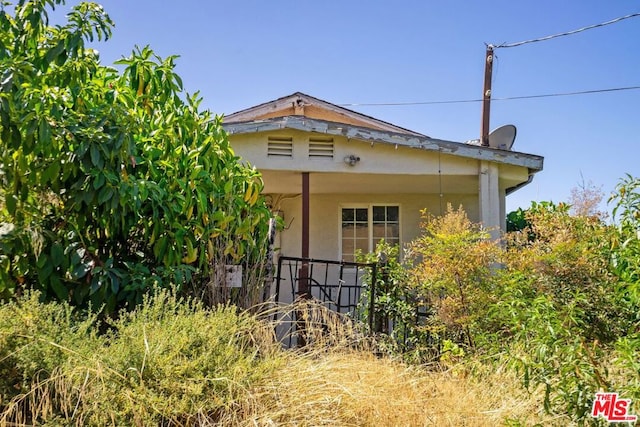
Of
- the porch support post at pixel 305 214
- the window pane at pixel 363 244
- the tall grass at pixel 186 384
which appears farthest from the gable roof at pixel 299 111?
the tall grass at pixel 186 384

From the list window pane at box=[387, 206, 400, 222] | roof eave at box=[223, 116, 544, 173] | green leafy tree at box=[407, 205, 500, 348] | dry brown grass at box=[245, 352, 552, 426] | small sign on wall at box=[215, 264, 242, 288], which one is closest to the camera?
dry brown grass at box=[245, 352, 552, 426]

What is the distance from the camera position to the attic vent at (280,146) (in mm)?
6887

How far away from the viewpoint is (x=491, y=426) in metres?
3.28

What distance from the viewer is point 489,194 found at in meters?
6.97

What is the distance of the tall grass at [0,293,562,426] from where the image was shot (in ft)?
9.16

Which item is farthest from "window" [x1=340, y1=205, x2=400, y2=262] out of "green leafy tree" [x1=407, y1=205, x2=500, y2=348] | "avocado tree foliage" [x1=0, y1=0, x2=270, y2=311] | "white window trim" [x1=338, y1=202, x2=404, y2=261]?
"avocado tree foliage" [x1=0, y1=0, x2=270, y2=311]

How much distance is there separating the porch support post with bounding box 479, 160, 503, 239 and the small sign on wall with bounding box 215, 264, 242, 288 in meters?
3.79

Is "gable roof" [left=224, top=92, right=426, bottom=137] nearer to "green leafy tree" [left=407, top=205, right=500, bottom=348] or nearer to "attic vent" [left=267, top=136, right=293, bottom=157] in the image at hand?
"attic vent" [left=267, top=136, right=293, bottom=157]

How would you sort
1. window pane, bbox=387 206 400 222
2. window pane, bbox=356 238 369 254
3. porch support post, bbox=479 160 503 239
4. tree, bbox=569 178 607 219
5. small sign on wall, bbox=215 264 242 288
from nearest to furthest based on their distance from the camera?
small sign on wall, bbox=215 264 242 288
tree, bbox=569 178 607 219
porch support post, bbox=479 160 503 239
window pane, bbox=356 238 369 254
window pane, bbox=387 206 400 222

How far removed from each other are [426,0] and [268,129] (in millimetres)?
3981

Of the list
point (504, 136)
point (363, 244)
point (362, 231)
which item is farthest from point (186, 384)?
point (504, 136)

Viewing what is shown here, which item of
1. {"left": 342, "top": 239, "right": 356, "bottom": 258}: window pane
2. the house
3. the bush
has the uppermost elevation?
the house

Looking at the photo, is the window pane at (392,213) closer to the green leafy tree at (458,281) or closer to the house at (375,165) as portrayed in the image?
the house at (375,165)

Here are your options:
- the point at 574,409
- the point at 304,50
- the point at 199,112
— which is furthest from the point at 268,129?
the point at 574,409
